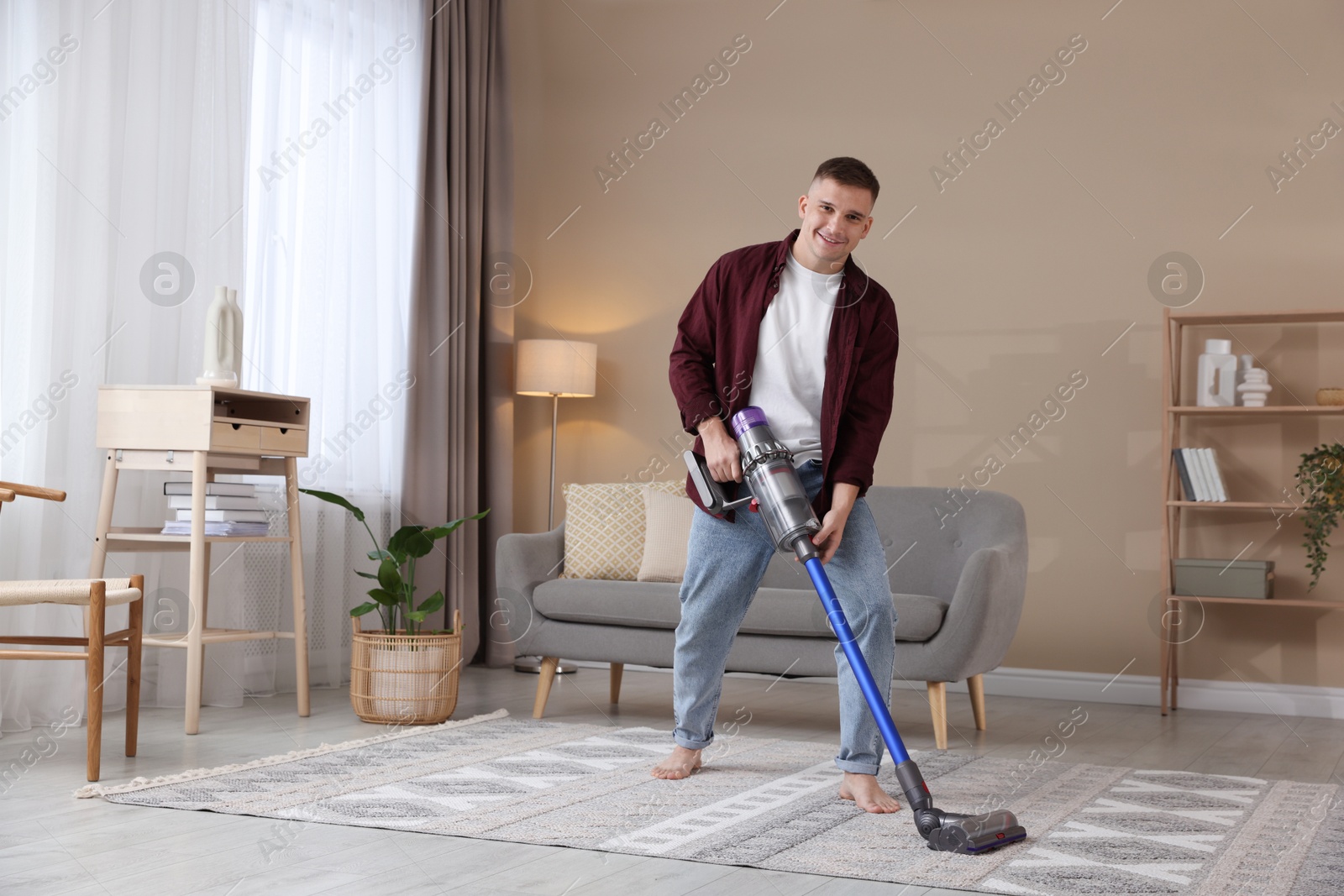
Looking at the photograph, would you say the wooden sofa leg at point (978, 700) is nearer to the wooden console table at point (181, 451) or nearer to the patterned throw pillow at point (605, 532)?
the patterned throw pillow at point (605, 532)

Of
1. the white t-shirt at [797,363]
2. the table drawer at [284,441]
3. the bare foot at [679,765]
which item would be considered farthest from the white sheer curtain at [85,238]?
the white t-shirt at [797,363]

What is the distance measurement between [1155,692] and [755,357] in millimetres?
2572

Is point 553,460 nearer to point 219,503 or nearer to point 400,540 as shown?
point 400,540

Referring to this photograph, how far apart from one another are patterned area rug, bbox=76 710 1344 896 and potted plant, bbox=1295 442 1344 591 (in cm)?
139

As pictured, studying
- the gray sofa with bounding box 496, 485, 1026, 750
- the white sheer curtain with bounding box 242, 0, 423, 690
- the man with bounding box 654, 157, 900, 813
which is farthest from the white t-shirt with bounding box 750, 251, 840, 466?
the white sheer curtain with bounding box 242, 0, 423, 690

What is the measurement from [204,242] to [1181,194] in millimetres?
3184

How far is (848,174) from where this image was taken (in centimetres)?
233

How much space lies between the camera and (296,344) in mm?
4238

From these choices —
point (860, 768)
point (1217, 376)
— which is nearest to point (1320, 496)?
point (1217, 376)

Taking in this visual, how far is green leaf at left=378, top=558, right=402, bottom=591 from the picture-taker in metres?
3.53

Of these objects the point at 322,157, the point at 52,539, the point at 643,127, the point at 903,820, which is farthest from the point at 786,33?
the point at 903,820

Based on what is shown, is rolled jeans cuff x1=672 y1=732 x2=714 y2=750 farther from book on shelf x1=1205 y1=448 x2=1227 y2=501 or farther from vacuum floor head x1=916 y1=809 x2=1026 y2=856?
book on shelf x1=1205 y1=448 x2=1227 y2=501

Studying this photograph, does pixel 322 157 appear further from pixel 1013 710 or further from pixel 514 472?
pixel 1013 710

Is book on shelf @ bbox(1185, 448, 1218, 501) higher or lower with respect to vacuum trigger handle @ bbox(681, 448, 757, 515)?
higher
